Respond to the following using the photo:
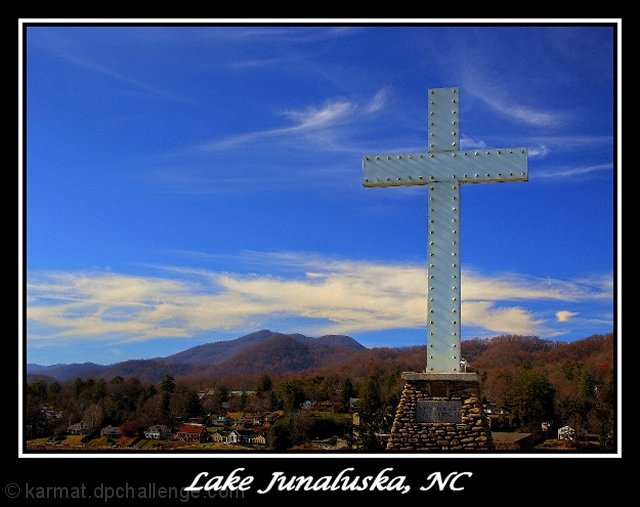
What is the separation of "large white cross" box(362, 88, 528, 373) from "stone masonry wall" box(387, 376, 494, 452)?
22 centimetres

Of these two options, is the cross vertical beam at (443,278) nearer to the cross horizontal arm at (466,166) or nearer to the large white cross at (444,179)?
the large white cross at (444,179)

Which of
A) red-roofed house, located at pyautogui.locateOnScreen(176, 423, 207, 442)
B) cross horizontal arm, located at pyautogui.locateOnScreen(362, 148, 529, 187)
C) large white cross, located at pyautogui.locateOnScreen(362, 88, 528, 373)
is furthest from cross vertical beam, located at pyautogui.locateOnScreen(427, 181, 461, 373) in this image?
red-roofed house, located at pyautogui.locateOnScreen(176, 423, 207, 442)

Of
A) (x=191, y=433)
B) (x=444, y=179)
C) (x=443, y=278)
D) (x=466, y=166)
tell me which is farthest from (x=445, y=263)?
(x=191, y=433)

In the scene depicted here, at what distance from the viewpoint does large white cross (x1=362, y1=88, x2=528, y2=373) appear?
25.7 ft

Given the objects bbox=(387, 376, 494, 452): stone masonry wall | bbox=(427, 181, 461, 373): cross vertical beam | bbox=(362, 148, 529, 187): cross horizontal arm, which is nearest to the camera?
bbox=(387, 376, 494, 452): stone masonry wall

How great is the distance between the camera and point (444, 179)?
26.5ft

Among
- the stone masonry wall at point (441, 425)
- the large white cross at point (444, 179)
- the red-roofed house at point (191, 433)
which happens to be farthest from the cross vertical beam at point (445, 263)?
the red-roofed house at point (191, 433)

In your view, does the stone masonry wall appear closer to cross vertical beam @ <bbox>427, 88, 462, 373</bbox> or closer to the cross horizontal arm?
cross vertical beam @ <bbox>427, 88, 462, 373</bbox>

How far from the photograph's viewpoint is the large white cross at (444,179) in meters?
7.84

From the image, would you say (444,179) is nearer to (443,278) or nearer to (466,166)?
(466,166)

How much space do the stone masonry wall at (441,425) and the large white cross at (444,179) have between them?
222mm
